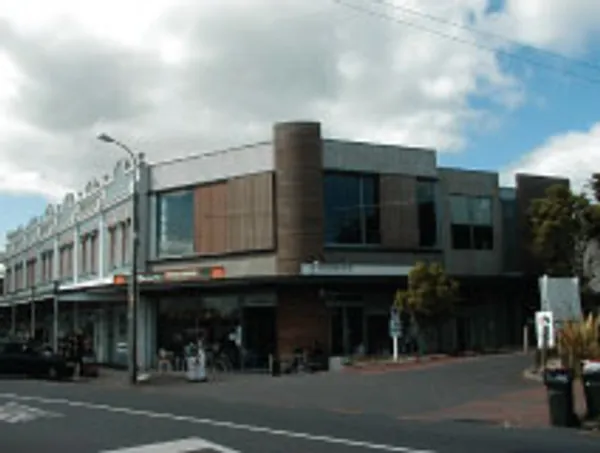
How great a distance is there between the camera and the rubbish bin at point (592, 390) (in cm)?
1586

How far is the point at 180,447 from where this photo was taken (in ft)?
42.1

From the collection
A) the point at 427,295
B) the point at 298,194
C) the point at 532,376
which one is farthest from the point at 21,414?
the point at 298,194

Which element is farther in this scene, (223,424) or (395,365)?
(395,365)

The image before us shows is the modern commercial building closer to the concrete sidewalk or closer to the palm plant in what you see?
the concrete sidewalk

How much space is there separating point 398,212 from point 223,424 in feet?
71.3

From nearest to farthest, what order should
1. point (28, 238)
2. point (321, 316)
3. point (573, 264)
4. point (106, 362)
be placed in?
point (321, 316), point (573, 264), point (106, 362), point (28, 238)

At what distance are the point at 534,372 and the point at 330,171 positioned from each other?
13481mm

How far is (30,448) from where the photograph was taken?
41.4ft

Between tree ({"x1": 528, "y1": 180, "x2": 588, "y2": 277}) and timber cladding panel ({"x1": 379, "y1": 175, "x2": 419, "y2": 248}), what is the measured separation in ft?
17.8

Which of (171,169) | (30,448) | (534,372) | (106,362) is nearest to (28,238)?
(106,362)

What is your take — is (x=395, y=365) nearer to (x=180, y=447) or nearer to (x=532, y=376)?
(x=532, y=376)

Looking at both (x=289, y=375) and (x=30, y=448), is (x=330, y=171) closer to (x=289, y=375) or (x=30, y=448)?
(x=289, y=375)

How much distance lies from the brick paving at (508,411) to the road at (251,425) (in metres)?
0.52

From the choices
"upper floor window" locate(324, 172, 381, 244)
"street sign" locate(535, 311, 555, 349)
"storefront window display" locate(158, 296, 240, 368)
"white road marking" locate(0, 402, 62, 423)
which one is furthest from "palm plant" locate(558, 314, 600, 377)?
"storefront window display" locate(158, 296, 240, 368)
